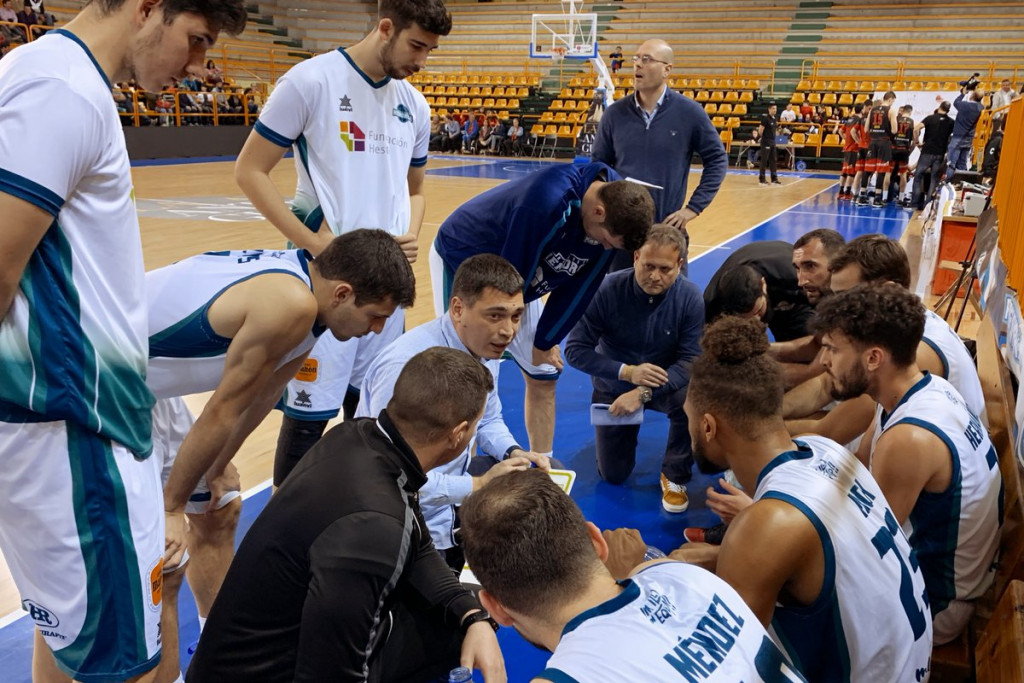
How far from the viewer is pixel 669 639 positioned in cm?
126

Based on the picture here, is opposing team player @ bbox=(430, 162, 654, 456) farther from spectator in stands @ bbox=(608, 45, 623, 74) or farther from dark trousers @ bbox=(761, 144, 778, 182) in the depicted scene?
spectator in stands @ bbox=(608, 45, 623, 74)

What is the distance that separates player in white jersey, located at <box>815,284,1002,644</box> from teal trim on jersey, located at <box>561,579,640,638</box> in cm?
118

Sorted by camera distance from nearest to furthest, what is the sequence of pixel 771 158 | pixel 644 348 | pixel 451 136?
pixel 644 348
pixel 771 158
pixel 451 136

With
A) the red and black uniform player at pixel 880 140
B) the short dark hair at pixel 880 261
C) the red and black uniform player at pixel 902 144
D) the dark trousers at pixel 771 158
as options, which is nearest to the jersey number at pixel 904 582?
the short dark hair at pixel 880 261

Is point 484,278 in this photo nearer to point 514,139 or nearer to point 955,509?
point 955,509

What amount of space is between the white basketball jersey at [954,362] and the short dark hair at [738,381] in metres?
0.95

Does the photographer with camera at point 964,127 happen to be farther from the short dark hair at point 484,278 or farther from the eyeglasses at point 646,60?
the short dark hair at point 484,278

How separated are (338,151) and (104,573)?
1737 mm

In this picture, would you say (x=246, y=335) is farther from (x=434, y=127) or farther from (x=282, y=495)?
(x=434, y=127)

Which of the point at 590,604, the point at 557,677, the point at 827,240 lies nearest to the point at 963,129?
the point at 827,240

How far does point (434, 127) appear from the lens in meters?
24.2

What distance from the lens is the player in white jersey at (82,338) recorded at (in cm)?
136

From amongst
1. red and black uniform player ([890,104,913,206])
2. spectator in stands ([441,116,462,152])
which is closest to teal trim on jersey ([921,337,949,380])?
red and black uniform player ([890,104,913,206])

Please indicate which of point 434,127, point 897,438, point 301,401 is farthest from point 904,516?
point 434,127
